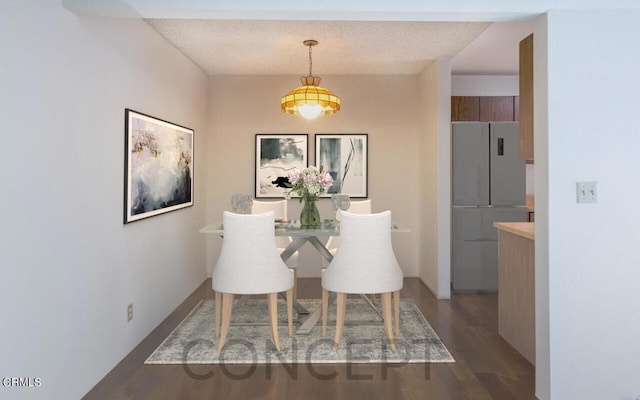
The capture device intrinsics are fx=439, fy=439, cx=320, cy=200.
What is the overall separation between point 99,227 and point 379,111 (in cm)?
371

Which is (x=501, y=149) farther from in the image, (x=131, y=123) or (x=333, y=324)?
(x=131, y=123)

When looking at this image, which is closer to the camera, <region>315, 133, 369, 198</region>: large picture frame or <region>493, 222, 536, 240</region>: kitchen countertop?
<region>493, 222, 536, 240</region>: kitchen countertop

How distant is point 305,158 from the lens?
18.0ft

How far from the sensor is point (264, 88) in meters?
5.45

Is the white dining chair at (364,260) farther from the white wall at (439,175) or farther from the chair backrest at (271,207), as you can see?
the white wall at (439,175)

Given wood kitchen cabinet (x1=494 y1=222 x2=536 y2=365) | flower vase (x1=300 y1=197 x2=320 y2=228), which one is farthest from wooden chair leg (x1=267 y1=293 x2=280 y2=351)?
wood kitchen cabinet (x1=494 y1=222 x2=536 y2=365)

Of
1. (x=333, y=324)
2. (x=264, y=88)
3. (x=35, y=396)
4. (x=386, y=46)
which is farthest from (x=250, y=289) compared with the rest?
(x=264, y=88)

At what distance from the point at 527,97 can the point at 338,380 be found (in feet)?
7.71

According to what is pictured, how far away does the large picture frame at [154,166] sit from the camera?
123 inches

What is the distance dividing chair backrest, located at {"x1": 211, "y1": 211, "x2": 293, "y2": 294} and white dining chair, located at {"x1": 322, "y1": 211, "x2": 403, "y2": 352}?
0.46 meters

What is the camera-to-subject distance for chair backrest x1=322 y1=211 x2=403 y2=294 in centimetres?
308

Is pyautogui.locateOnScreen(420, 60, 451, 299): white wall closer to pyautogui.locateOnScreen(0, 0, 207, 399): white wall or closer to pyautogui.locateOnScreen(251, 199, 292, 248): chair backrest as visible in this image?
pyautogui.locateOnScreen(251, 199, 292, 248): chair backrest

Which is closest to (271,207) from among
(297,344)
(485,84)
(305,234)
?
(305,234)

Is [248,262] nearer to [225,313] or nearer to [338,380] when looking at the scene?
[225,313]
